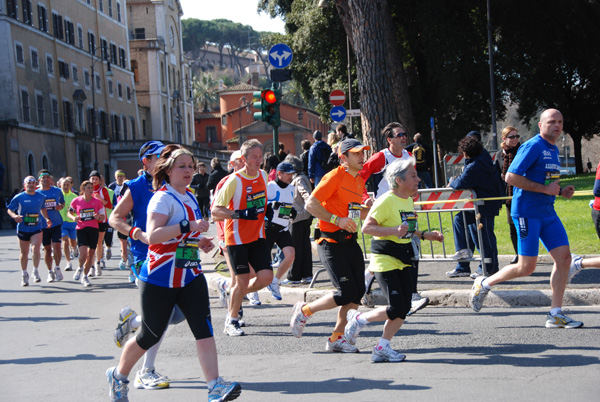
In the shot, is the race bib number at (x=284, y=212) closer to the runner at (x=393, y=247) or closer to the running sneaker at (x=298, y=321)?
the running sneaker at (x=298, y=321)

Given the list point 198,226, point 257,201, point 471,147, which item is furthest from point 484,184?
point 198,226

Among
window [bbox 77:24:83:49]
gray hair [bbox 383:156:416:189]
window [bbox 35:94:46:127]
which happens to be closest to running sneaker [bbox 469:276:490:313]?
gray hair [bbox 383:156:416:189]

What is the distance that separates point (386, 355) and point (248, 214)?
218 cm

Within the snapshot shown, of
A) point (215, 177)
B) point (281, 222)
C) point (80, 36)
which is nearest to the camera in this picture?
point (281, 222)

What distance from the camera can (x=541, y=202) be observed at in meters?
7.27

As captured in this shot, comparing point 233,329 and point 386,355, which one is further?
point 233,329

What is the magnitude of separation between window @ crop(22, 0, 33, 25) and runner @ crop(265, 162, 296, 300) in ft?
143

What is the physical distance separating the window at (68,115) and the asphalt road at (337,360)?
4706 cm

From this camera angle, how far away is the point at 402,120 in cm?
2039

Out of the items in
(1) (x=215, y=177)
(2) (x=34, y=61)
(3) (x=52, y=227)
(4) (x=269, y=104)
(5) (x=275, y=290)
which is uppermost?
(2) (x=34, y=61)

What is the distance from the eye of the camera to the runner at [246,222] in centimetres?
784

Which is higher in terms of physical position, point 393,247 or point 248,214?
point 248,214

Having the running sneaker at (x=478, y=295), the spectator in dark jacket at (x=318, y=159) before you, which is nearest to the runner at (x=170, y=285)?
the running sneaker at (x=478, y=295)

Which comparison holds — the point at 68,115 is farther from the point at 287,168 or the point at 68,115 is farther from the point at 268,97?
the point at 287,168
